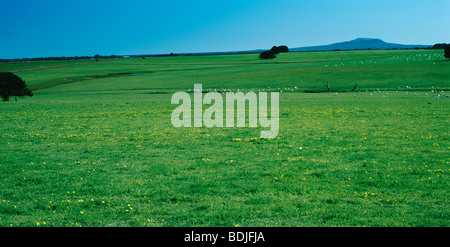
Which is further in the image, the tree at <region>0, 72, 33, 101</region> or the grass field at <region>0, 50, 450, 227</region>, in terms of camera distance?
the tree at <region>0, 72, 33, 101</region>

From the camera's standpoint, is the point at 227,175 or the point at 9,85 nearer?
the point at 227,175

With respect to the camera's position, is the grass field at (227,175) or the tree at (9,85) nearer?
the grass field at (227,175)

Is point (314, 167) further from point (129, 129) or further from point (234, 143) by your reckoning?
point (129, 129)

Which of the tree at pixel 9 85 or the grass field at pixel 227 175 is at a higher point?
the tree at pixel 9 85

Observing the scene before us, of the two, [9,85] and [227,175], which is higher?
[9,85]

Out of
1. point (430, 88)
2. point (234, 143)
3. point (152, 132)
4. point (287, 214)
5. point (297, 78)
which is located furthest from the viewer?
point (297, 78)

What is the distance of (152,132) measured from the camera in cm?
2284

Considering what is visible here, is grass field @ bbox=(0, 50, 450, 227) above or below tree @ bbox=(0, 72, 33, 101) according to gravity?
below

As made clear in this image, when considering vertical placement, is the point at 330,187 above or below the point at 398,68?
below
